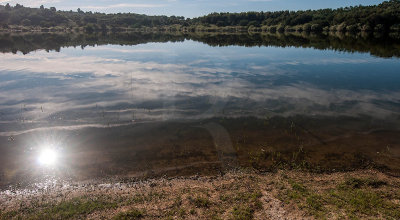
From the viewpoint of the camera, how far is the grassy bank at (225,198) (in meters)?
7.93

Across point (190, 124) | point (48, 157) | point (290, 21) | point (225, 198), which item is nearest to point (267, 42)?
point (190, 124)

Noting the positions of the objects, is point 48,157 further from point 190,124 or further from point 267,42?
point 267,42

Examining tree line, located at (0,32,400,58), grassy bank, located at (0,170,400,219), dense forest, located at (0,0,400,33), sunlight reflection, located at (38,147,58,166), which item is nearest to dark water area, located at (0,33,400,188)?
sunlight reflection, located at (38,147,58,166)

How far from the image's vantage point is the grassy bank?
26.0 feet

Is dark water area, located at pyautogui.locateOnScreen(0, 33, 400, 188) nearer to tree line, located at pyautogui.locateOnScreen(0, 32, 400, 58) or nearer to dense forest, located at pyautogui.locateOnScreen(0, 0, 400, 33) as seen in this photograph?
tree line, located at pyautogui.locateOnScreen(0, 32, 400, 58)

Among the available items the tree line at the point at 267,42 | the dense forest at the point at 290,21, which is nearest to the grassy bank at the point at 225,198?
the tree line at the point at 267,42

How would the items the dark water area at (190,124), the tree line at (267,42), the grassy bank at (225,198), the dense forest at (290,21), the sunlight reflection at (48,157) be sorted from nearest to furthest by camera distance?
the grassy bank at (225,198)
the dark water area at (190,124)
the sunlight reflection at (48,157)
the tree line at (267,42)
the dense forest at (290,21)

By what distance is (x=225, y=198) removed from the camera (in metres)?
8.84

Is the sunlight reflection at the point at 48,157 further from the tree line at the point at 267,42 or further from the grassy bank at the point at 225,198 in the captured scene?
the tree line at the point at 267,42

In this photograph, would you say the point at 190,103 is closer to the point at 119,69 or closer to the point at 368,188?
the point at 368,188

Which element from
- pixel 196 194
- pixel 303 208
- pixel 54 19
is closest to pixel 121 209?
pixel 196 194

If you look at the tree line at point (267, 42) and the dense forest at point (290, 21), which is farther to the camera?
the dense forest at point (290, 21)

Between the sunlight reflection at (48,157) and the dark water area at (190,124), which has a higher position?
the dark water area at (190,124)

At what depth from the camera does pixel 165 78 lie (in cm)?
2744
